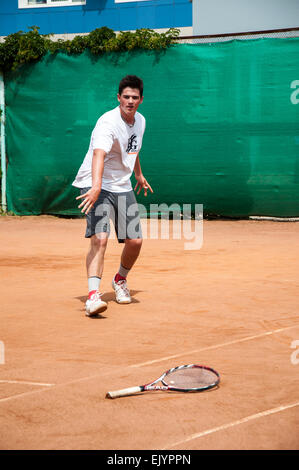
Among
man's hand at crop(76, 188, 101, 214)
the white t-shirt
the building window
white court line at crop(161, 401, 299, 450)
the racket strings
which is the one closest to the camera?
white court line at crop(161, 401, 299, 450)

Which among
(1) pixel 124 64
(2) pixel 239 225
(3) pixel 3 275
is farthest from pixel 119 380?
(1) pixel 124 64

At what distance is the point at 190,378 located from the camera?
10.3 ft

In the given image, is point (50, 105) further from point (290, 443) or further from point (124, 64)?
point (290, 443)

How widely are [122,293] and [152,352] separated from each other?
1.37m

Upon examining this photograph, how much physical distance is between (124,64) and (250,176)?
2.75 metres

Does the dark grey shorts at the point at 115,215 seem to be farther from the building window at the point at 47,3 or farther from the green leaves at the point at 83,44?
the building window at the point at 47,3

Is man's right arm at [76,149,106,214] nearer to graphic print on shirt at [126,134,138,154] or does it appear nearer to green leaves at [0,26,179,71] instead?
graphic print on shirt at [126,134,138,154]

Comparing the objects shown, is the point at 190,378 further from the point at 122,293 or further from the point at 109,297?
the point at 109,297

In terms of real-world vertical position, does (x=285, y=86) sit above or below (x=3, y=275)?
above

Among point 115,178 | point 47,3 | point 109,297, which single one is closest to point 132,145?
point 115,178

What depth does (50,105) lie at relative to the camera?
10.6 metres

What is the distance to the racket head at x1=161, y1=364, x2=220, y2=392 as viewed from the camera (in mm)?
2976

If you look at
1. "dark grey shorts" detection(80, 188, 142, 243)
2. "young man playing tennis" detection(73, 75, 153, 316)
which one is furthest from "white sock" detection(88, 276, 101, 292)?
"dark grey shorts" detection(80, 188, 142, 243)

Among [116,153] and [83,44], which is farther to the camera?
[83,44]
